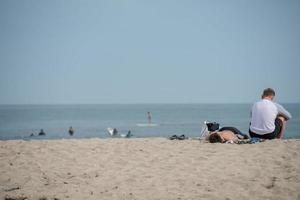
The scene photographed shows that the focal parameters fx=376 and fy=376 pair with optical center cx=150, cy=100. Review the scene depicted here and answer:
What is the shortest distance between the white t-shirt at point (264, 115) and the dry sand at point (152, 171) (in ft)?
1.61

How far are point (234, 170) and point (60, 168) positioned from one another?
11.5 ft

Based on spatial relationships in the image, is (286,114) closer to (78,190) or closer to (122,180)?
(122,180)

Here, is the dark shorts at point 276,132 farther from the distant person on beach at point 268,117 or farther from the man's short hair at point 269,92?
the man's short hair at point 269,92

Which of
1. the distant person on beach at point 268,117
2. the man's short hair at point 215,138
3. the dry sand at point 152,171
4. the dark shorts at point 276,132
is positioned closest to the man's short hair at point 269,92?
the distant person on beach at point 268,117

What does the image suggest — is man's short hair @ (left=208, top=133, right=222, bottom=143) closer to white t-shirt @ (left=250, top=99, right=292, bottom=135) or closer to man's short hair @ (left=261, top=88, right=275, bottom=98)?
white t-shirt @ (left=250, top=99, right=292, bottom=135)

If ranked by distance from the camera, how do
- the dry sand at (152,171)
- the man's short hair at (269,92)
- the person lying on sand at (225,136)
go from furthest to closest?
1. the person lying on sand at (225,136)
2. the man's short hair at (269,92)
3. the dry sand at (152,171)

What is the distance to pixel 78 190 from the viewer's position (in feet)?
20.9

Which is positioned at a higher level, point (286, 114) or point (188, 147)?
point (286, 114)

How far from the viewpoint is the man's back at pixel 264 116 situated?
961 cm

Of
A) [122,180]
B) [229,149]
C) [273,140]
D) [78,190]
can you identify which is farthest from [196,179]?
[273,140]

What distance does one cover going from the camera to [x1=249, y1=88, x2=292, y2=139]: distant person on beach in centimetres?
964

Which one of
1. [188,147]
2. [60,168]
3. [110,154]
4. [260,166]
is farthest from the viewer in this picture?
[188,147]

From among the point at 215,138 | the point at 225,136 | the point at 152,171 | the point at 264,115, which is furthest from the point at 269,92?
the point at 152,171

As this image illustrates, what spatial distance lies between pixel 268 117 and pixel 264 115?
11 cm
